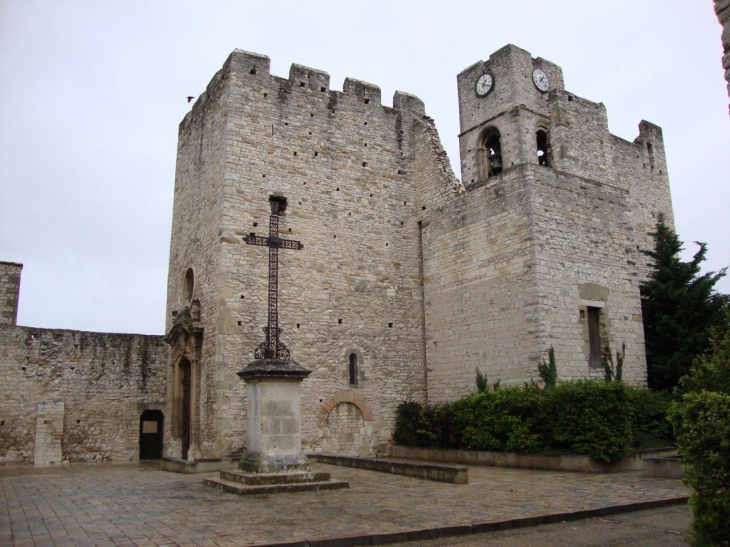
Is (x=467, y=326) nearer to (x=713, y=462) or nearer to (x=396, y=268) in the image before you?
(x=396, y=268)

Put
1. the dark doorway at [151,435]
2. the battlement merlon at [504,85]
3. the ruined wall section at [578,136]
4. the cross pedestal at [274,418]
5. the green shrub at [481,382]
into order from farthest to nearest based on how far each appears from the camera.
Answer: the battlement merlon at [504,85] < the dark doorway at [151,435] < the ruined wall section at [578,136] < the green shrub at [481,382] < the cross pedestal at [274,418]

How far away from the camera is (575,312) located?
13953mm

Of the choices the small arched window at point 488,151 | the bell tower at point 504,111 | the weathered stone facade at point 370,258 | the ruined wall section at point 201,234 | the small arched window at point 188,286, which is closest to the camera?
the weathered stone facade at point 370,258

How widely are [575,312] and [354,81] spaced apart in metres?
8.64

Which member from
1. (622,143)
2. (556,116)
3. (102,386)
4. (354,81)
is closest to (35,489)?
(102,386)

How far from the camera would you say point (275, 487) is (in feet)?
29.1

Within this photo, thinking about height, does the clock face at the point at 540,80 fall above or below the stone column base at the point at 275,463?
above

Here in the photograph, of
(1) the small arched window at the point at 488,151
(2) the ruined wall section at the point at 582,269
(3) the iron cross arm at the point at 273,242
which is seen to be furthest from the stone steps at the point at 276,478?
(1) the small arched window at the point at 488,151

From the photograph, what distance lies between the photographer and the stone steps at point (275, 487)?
345 inches

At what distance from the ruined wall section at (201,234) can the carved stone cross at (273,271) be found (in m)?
1.26

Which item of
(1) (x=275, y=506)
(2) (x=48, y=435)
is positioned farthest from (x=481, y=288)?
(2) (x=48, y=435)

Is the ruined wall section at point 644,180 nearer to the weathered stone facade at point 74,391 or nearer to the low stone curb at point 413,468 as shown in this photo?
the low stone curb at point 413,468

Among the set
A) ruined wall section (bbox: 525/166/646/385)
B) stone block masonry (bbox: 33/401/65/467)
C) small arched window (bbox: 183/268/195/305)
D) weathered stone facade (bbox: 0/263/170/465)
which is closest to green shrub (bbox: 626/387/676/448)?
ruined wall section (bbox: 525/166/646/385)

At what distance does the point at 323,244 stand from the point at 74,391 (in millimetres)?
7516
